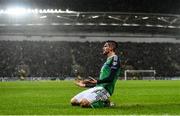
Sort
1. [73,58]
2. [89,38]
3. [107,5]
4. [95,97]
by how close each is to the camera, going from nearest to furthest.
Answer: [95,97], [107,5], [73,58], [89,38]

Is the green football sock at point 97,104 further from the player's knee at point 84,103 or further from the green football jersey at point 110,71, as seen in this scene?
the green football jersey at point 110,71

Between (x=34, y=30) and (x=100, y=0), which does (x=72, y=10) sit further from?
(x=34, y=30)

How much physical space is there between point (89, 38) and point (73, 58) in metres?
4.87

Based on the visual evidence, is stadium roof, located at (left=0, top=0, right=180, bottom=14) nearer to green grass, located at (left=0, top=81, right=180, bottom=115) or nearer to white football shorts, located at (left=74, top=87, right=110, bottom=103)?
green grass, located at (left=0, top=81, right=180, bottom=115)

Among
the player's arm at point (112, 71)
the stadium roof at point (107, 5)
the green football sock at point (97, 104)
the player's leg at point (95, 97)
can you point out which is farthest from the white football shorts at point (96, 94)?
the stadium roof at point (107, 5)

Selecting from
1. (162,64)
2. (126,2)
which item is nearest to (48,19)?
(126,2)

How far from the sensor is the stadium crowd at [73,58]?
198ft

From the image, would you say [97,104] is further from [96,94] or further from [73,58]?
[73,58]

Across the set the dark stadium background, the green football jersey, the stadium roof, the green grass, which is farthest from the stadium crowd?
the green football jersey

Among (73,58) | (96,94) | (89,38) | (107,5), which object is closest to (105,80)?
(96,94)

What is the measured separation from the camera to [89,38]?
218 ft

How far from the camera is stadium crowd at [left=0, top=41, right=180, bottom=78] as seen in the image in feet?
198

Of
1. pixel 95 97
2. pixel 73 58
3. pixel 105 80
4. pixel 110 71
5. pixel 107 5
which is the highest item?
pixel 110 71

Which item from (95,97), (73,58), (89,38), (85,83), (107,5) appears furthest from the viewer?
(89,38)
